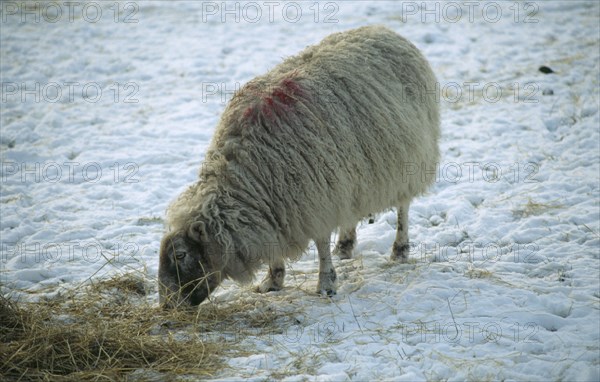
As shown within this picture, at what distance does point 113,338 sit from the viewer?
159 inches

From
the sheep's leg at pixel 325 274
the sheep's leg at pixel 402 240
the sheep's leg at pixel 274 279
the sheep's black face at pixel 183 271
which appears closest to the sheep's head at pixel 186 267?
the sheep's black face at pixel 183 271

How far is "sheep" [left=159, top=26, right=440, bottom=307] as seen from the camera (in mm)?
4426

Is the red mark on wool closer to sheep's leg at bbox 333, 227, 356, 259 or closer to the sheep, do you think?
the sheep

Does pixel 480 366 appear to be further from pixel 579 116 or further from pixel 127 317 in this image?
pixel 579 116

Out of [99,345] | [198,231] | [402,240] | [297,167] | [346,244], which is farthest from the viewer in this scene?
[346,244]

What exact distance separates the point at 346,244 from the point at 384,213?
0.94 meters

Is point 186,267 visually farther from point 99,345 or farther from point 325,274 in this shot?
point 325,274

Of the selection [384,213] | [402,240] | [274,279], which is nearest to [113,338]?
[274,279]

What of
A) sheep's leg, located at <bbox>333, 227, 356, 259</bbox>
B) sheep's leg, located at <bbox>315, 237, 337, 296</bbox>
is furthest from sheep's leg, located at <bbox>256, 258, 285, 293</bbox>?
sheep's leg, located at <bbox>333, 227, 356, 259</bbox>

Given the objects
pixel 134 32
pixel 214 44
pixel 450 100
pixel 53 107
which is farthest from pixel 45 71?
pixel 450 100

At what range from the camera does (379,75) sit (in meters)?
5.18

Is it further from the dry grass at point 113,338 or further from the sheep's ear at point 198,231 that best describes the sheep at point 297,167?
the dry grass at point 113,338

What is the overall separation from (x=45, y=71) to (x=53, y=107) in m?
1.38

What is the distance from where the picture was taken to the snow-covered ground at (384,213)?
13.7 feet
